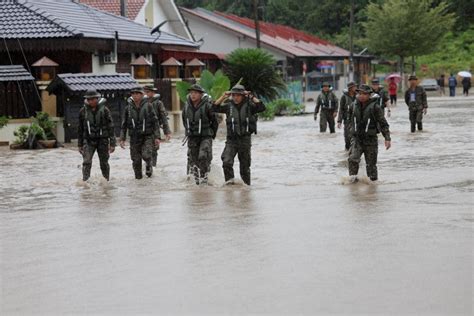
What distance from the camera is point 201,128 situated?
17.5m

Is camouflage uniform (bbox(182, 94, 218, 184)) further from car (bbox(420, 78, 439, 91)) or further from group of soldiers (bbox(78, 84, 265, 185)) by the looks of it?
car (bbox(420, 78, 439, 91))

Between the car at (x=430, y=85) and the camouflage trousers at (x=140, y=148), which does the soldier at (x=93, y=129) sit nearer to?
the camouflage trousers at (x=140, y=148)

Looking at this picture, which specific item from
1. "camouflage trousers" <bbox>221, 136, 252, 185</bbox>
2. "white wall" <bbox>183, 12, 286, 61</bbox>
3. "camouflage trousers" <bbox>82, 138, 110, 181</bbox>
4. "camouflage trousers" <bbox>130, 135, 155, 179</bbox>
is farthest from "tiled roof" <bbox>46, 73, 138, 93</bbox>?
"white wall" <bbox>183, 12, 286, 61</bbox>

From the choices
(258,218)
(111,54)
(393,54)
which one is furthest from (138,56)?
(393,54)

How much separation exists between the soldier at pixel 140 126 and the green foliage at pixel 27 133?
10.6m

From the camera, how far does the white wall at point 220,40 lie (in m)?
67.2

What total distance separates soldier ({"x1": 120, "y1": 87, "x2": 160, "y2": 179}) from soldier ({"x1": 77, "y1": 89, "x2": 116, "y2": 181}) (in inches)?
17.8

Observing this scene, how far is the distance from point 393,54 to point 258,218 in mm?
67913

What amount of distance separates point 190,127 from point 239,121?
1.03 metres

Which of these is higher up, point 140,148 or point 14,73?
point 14,73

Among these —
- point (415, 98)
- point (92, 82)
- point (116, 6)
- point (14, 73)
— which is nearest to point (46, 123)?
point (92, 82)

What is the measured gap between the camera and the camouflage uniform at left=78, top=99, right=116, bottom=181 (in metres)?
18.0

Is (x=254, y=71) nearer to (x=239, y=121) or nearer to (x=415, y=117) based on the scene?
(x=415, y=117)

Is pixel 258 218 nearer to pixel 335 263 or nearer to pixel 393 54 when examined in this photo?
pixel 335 263
